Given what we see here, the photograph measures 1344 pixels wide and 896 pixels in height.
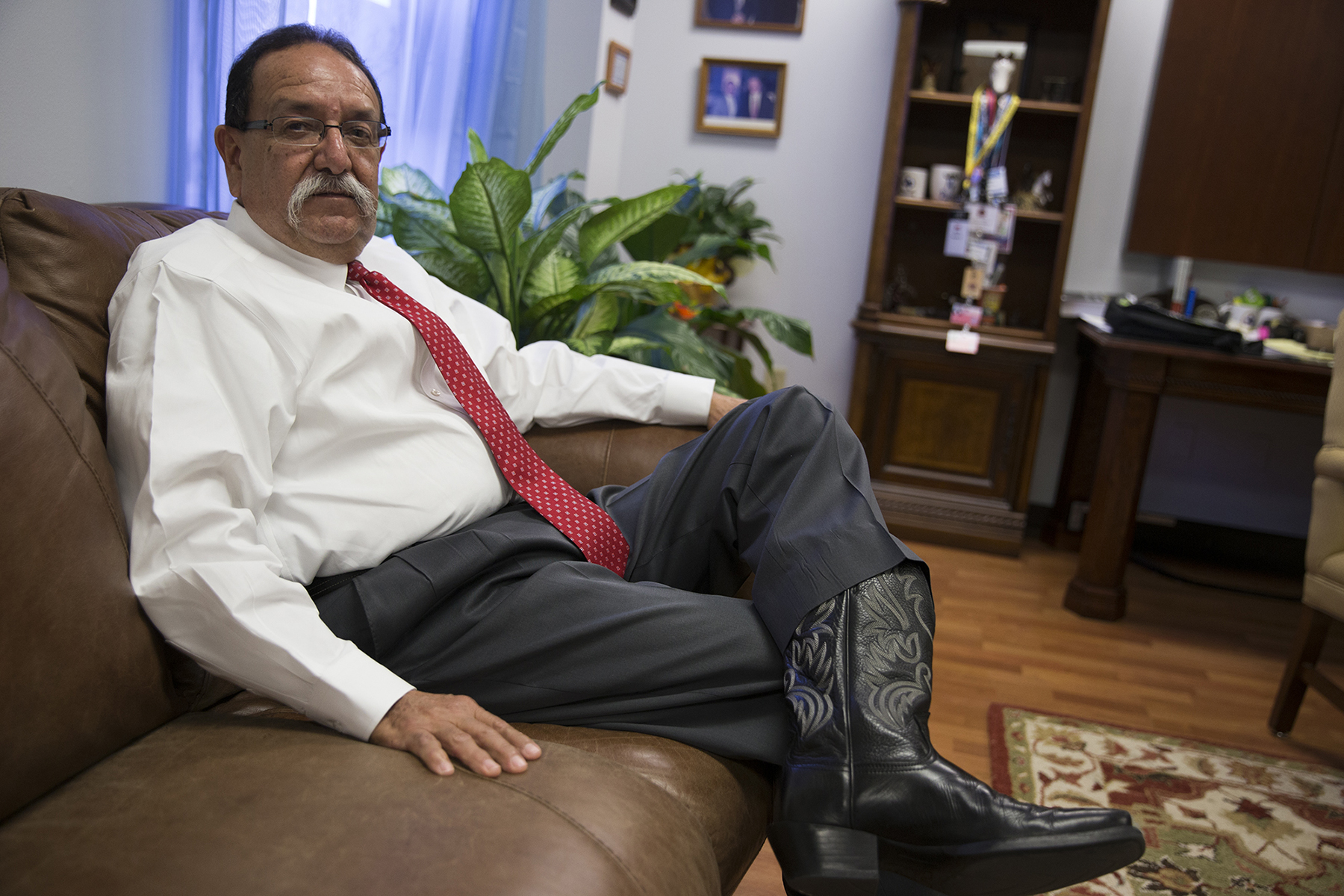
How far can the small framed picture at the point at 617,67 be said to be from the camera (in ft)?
11.1

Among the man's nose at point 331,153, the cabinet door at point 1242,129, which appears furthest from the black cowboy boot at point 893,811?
the cabinet door at point 1242,129

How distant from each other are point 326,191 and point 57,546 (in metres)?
0.61

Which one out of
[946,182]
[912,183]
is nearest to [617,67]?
[912,183]

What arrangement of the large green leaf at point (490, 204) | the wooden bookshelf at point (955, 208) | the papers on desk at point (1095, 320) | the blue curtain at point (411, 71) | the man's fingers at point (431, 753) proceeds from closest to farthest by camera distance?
the man's fingers at point (431, 753), the blue curtain at point (411, 71), the large green leaf at point (490, 204), the papers on desk at point (1095, 320), the wooden bookshelf at point (955, 208)

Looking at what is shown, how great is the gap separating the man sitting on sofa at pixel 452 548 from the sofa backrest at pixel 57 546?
0.12ft

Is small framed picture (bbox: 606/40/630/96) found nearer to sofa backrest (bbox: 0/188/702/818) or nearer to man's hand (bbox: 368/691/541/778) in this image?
sofa backrest (bbox: 0/188/702/818)

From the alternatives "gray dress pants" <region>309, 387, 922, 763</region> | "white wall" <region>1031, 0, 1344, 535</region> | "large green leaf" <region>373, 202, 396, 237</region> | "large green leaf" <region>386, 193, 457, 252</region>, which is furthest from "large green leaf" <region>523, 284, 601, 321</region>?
"white wall" <region>1031, 0, 1344, 535</region>

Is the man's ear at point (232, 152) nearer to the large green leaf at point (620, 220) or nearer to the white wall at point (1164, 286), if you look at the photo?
the large green leaf at point (620, 220)

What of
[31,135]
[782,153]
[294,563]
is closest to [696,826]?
[294,563]

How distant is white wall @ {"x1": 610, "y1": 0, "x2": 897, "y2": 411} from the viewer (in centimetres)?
352

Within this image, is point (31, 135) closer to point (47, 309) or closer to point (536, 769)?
point (47, 309)

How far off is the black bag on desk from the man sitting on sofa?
184 centimetres

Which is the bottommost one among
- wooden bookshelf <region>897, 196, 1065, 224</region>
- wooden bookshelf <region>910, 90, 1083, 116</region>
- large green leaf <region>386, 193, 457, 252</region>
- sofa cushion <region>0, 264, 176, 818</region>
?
sofa cushion <region>0, 264, 176, 818</region>

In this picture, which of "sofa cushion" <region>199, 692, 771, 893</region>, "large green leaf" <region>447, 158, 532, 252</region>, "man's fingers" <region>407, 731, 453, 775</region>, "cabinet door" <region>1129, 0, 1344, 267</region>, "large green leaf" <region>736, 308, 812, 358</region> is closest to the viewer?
"man's fingers" <region>407, 731, 453, 775</region>
